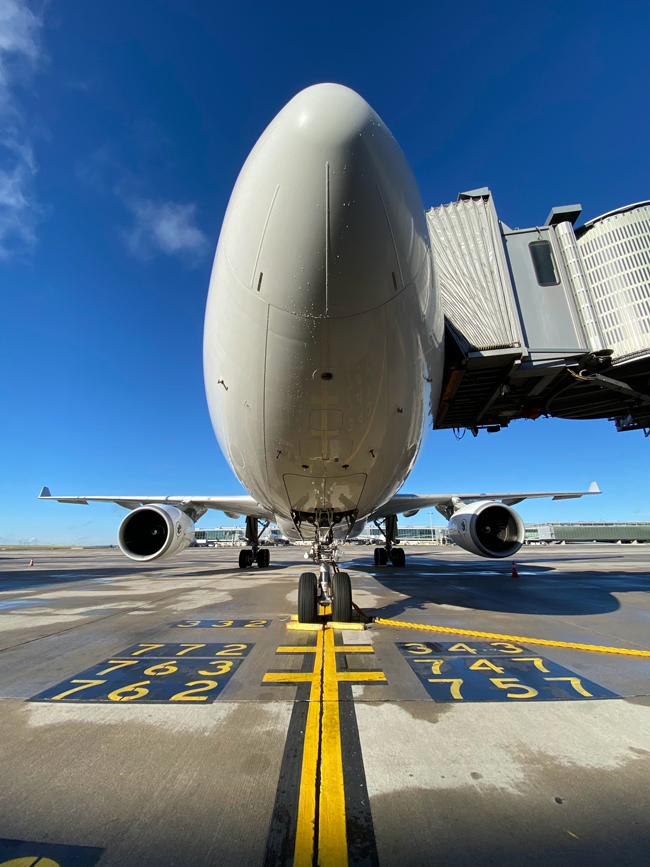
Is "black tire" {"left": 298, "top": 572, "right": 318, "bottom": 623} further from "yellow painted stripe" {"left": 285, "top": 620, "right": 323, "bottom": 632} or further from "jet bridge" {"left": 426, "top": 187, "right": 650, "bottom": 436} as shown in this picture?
"jet bridge" {"left": 426, "top": 187, "right": 650, "bottom": 436}

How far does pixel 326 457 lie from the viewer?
13.4 feet

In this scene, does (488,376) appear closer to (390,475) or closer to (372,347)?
(390,475)

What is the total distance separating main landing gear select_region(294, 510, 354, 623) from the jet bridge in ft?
12.8

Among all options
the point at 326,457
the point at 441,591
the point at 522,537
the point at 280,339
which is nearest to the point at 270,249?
the point at 280,339

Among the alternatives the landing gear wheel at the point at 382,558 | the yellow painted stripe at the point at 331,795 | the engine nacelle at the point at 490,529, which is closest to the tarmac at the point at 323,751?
the yellow painted stripe at the point at 331,795

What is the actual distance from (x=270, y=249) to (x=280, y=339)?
61cm

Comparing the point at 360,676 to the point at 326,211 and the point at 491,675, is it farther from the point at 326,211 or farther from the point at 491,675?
the point at 326,211

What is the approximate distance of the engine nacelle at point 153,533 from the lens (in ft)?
25.4

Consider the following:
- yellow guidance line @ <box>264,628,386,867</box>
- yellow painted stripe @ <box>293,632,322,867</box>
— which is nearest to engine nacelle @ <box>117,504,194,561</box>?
yellow guidance line @ <box>264,628,386,867</box>

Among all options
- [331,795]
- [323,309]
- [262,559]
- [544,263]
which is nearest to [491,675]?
[331,795]

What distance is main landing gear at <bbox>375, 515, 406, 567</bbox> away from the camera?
1563 cm

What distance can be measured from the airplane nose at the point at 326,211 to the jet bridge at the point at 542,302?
16.6 ft

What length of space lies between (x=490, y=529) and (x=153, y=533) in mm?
6682

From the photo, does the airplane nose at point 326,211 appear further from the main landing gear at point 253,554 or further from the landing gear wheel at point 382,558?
the landing gear wheel at point 382,558
